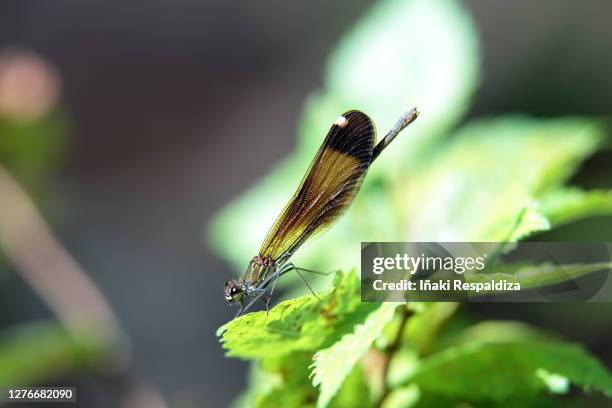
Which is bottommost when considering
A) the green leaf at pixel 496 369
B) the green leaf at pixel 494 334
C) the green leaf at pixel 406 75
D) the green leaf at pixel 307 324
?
the green leaf at pixel 496 369

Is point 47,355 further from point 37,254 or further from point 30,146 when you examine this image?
point 30,146

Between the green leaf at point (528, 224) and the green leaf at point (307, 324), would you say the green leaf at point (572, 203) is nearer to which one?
the green leaf at point (528, 224)

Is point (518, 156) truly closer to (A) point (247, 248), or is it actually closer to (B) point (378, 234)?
(B) point (378, 234)

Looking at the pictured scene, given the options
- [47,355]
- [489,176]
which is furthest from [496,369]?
[47,355]

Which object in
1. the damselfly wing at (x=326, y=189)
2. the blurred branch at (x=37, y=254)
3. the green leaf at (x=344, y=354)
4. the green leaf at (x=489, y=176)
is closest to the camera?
the green leaf at (x=344, y=354)

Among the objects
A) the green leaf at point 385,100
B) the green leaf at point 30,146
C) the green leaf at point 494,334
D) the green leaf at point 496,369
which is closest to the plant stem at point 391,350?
the green leaf at point 496,369

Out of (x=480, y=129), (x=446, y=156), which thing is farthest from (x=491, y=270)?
(x=480, y=129)

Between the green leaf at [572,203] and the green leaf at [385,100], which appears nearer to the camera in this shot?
the green leaf at [572,203]
